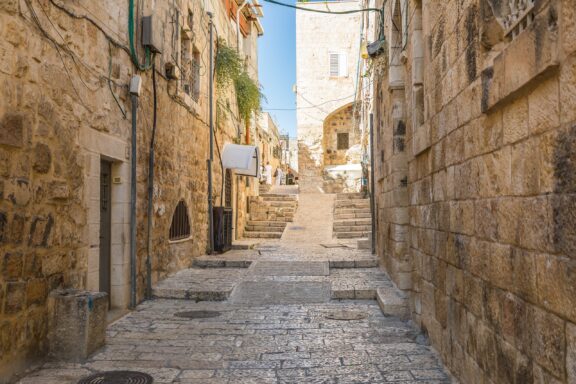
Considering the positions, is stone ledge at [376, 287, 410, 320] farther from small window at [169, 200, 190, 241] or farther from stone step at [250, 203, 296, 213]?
stone step at [250, 203, 296, 213]

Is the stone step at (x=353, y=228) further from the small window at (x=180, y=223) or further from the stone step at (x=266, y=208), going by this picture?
the small window at (x=180, y=223)

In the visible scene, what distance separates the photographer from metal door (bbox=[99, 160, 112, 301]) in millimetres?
6000

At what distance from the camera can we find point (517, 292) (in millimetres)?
2398

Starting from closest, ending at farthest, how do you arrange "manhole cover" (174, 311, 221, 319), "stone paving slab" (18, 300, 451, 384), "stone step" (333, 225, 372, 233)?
"stone paving slab" (18, 300, 451, 384)
"manhole cover" (174, 311, 221, 319)
"stone step" (333, 225, 372, 233)

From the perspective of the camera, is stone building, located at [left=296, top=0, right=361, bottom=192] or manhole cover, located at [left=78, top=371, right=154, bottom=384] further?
stone building, located at [left=296, top=0, right=361, bottom=192]

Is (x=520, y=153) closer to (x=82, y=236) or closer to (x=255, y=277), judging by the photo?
(x=82, y=236)

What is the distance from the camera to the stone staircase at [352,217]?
547 inches

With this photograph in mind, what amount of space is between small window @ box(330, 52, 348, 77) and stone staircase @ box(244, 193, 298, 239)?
30.8 ft

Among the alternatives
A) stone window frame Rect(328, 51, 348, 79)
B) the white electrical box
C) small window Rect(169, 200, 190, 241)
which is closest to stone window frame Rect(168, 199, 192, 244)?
small window Rect(169, 200, 190, 241)

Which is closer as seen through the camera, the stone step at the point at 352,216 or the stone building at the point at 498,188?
the stone building at the point at 498,188

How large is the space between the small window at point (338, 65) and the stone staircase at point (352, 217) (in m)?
8.81

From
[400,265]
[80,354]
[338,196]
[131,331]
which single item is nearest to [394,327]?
[400,265]

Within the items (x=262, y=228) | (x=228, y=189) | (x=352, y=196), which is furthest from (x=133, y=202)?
(x=352, y=196)

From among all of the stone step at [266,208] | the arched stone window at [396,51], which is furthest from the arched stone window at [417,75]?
the stone step at [266,208]
